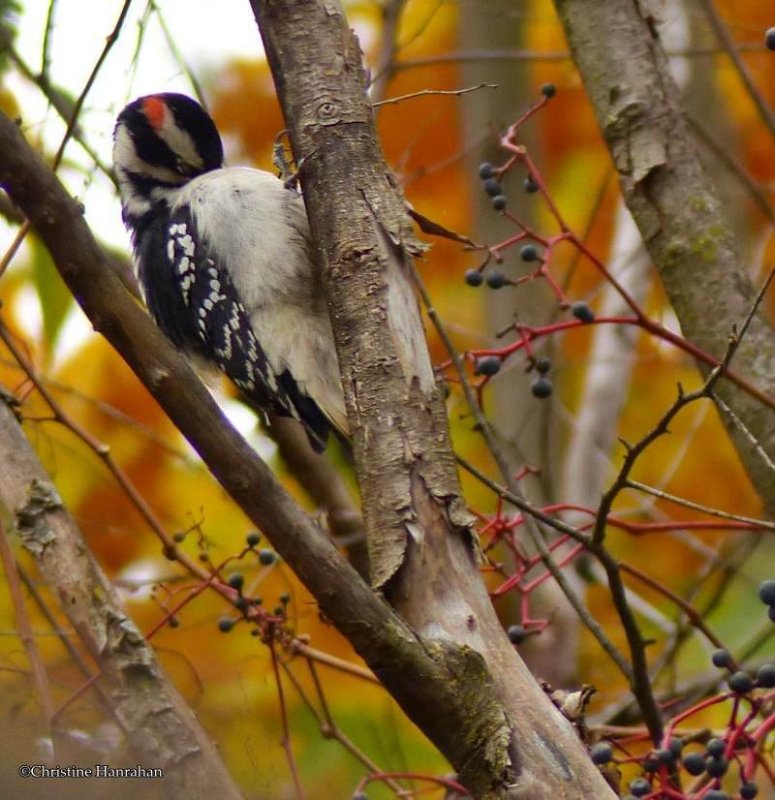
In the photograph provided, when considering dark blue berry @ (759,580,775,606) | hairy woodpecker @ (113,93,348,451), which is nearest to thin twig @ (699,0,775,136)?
hairy woodpecker @ (113,93,348,451)

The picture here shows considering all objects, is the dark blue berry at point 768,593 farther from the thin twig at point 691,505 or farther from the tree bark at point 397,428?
the tree bark at point 397,428

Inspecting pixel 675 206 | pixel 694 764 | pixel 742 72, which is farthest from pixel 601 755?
pixel 742 72

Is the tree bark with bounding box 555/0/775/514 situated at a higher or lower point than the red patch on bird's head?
lower

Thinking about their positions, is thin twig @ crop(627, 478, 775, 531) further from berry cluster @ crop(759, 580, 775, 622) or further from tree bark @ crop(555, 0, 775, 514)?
tree bark @ crop(555, 0, 775, 514)

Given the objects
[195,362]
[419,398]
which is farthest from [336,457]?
[419,398]

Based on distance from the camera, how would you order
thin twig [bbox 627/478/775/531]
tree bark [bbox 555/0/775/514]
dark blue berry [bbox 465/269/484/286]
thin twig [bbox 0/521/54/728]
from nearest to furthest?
thin twig [bbox 627/478/775/531], thin twig [bbox 0/521/54/728], dark blue berry [bbox 465/269/484/286], tree bark [bbox 555/0/775/514]

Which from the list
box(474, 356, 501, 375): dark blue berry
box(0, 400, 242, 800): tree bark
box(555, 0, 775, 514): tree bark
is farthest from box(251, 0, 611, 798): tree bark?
box(555, 0, 775, 514): tree bark

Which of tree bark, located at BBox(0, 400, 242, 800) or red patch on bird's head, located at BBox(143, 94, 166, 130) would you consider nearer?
tree bark, located at BBox(0, 400, 242, 800)

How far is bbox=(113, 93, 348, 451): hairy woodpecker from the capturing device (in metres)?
3.63

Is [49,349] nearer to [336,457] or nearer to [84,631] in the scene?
[336,457]

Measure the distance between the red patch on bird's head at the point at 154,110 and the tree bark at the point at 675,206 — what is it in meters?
1.44

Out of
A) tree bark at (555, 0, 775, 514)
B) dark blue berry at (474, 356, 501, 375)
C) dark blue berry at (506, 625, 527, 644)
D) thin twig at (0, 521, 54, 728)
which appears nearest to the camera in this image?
thin twig at (0, 521, 54, 728)

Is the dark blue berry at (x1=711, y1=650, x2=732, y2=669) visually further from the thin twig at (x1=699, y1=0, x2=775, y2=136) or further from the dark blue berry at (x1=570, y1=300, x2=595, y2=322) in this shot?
the thin twig at (x1=699, y1=0, x2=775, y2=136)

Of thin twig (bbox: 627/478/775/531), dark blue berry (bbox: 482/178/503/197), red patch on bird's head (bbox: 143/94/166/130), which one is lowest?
thin twig (bbox: 627/478/775/531)
